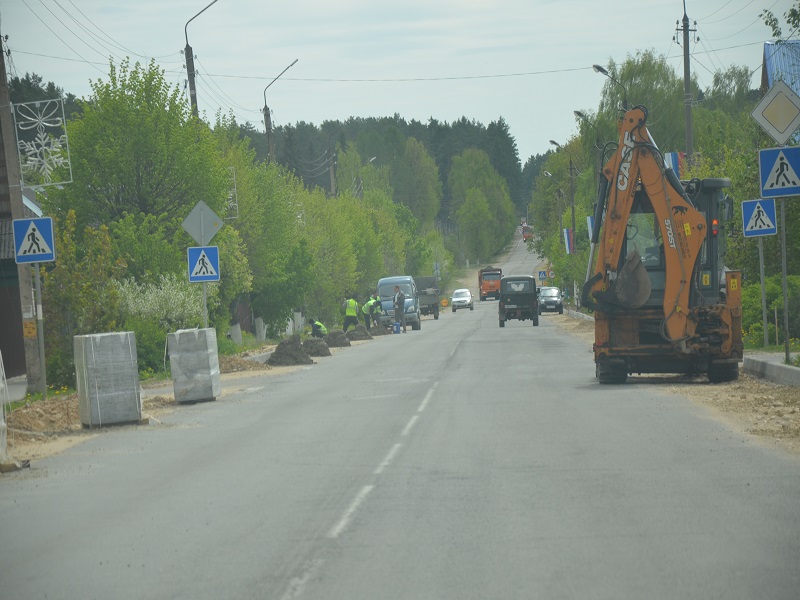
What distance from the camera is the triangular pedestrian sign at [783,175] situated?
17906 mm

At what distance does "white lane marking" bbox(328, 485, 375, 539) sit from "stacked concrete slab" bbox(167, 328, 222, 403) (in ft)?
33.8

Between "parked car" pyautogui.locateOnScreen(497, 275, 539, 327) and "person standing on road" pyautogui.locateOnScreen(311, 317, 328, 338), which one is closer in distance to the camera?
"person standing on road" pyautogui.locateOnScreen(311, 317, 328, 338)

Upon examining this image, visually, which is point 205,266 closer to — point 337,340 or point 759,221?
point 759,221

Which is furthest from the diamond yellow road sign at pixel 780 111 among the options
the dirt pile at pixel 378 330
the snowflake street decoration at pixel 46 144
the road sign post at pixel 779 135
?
the dirt pile at pixel 378 330

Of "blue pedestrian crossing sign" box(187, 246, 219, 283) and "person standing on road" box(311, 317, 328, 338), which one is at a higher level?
"blue pedestrian crossing sign" box(187, 246, 219, 283)

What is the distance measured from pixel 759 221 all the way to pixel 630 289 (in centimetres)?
435

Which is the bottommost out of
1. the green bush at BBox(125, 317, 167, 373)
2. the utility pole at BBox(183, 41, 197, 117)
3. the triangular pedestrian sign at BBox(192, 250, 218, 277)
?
the green bush at BBox(125, 317, 167, 373)

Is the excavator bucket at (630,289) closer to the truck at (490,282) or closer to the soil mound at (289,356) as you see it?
the soil mound at (289,356)

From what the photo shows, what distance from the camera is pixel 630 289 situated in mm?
19484

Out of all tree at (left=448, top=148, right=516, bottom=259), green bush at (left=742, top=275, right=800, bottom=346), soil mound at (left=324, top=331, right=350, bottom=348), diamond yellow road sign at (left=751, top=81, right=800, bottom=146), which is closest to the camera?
diamond yellow road sign at (left=751, top=81, right=800, bottom=146)

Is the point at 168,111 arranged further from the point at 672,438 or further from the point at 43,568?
the point at 43,568

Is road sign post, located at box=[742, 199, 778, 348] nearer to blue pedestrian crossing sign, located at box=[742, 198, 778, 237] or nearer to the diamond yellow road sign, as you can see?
blue pedestrian crossing sign, located at box=[742, 198, 778, 237]

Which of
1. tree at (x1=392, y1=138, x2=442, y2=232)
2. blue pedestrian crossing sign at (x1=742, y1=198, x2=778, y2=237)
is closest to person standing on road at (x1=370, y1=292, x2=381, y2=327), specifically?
blue pedestrian crossing sign at (x1=742, y1=198, x2=778, y2=237)

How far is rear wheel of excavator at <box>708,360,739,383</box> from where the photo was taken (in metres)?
19.2
